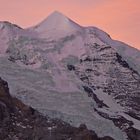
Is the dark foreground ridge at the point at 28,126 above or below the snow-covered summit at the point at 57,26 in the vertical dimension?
below

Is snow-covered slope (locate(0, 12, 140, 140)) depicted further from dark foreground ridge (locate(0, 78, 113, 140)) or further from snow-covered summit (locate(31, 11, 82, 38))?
dark foreground ridge (locate(0, 78, 113, 140))

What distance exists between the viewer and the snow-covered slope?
141250 mm

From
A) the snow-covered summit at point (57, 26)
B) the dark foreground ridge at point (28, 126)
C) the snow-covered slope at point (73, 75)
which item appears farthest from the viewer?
the snow-covered summit at point (57, 26)

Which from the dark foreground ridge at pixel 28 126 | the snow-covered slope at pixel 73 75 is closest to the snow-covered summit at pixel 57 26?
the snow-covered slope at pixel 73 75

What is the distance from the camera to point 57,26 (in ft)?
581

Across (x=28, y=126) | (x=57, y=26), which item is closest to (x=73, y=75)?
(x=57, y=26)

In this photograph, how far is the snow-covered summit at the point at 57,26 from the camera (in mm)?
172000

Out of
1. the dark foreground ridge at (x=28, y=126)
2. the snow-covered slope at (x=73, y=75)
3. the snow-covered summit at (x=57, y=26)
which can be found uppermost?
the snow-covered summit at (x=57, y=26)

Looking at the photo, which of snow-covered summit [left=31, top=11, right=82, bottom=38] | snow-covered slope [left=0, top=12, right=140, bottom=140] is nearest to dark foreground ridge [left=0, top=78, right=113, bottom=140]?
snow-covered slope [left=0, top=12, right=140, bottom=140]

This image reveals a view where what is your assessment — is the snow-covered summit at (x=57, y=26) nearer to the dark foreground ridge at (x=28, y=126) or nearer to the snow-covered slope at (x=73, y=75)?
the snow-covered slope at (x=73, y=75)

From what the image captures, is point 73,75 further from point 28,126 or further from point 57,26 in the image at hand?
point 28,126

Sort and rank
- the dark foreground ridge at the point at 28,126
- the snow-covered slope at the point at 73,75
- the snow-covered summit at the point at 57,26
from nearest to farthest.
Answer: the dark foreground ridge at the point at 28,126
the snow-covered slope at the point at 73,75
the snow-covered summit at the point at 57,26

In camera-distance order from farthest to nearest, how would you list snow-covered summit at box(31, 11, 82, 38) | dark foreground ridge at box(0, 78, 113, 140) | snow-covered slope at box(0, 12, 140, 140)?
1. snow-covered summit at box(31, 11, 82, 38)
2. snow-covered slope at box(0, 12, 140, 140)
3. dark foreground ridge at box(0, 78, 113, 140)

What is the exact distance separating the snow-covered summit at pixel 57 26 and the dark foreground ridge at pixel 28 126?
110 feet
